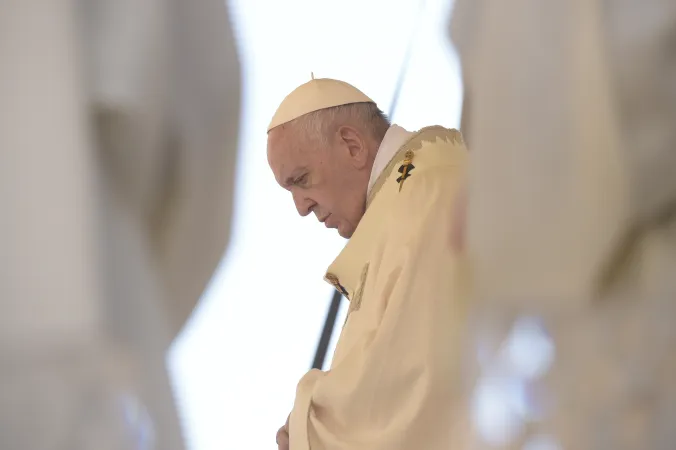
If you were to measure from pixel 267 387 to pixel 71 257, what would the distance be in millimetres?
1849

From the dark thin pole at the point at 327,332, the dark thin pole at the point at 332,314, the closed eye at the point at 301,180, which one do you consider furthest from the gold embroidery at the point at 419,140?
the dark thin pole at the point at 327,332

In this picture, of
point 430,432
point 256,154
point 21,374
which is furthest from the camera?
point 256,154

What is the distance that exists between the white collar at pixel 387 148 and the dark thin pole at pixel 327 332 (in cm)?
105

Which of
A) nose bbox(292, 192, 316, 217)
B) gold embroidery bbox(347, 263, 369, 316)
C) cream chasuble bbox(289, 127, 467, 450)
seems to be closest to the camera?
cream chasuble bbox(289, 127, 467, 450)

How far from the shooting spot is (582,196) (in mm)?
489

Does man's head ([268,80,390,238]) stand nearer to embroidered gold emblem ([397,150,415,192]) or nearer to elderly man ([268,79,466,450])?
elderly man ([268,79,466,450])

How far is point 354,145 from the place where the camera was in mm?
1830

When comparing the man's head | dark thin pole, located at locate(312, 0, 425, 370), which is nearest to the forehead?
the man's head

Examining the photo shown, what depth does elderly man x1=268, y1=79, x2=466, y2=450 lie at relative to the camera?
→ 132 centimetres

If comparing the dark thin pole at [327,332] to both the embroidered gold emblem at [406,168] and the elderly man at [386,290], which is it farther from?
the embroidered gold emblem at [406,168]

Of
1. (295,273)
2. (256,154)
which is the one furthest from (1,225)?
(295,273)

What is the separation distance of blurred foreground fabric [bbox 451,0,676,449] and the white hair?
1.35 m

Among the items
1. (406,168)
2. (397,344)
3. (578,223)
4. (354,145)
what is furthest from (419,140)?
(578,223)

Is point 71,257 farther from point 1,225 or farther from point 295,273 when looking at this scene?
point 295,273
